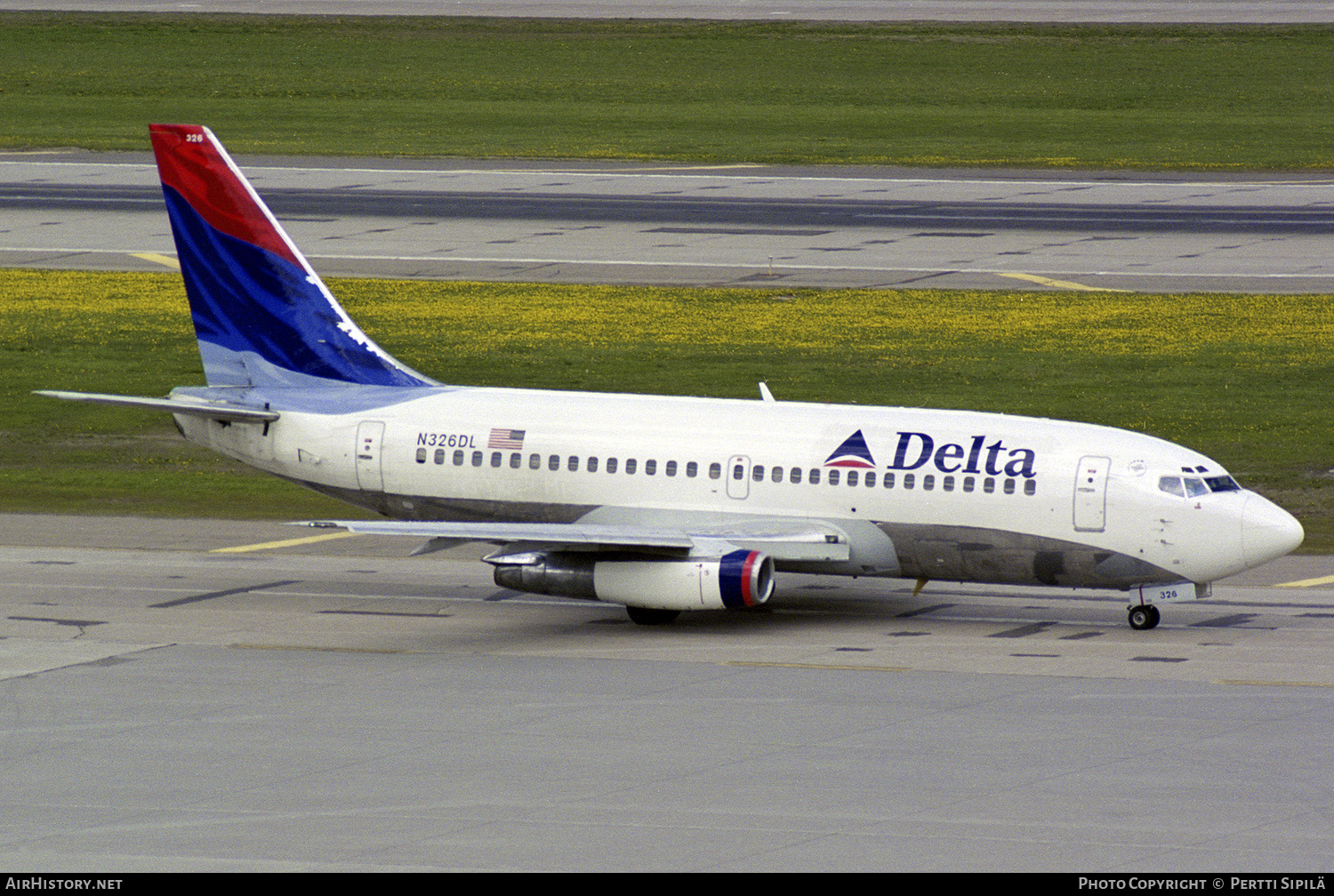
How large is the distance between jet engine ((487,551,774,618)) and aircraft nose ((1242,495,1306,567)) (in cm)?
880

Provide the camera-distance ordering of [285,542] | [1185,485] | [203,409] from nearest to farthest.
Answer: [1185,485]
[203,409]
[285,542]

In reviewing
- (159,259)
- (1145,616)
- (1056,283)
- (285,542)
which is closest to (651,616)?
(1145,616)

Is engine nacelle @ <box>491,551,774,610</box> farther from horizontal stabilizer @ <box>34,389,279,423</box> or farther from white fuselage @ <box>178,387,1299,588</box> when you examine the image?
horizontal stabilizer @ <box>34,389,279,423</box>

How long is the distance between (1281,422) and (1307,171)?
47584 millimetres

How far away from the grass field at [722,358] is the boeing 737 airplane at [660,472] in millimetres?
9747

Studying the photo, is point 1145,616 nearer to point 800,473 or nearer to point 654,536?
point 800,473

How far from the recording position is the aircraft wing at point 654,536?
4016cm

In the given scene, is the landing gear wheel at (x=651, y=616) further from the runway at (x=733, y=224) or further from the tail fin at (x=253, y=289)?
the runway at (x=733, y=224)

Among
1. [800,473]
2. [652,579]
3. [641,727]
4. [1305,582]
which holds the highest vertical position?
[800,473]

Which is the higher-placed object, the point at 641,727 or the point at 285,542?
the point at 285,542

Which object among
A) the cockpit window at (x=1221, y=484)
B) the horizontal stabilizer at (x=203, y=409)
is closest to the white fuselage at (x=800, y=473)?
the cockpit window at (x=1221, y=484)

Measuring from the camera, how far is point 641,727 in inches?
1305

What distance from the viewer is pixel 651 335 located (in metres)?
76.1

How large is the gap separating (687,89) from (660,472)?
317ft
